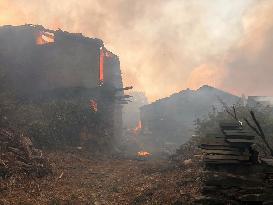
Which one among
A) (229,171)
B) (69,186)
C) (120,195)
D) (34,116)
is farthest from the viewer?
(34,116)

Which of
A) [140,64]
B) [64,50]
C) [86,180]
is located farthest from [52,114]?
[140,64]

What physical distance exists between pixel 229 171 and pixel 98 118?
68.9 feet

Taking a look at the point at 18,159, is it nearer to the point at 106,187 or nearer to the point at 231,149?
the point at 106,187

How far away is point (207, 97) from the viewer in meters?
48.4

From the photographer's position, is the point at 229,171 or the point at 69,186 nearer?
the point at 229,171

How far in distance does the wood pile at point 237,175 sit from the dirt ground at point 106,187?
5.33ft

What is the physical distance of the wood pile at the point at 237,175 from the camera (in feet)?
23.1

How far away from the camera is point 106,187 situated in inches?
529

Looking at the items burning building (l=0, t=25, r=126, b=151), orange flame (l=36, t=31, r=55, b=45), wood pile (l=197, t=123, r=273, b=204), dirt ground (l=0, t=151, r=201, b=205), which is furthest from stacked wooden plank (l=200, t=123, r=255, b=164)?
orange flame (l=36, t=31, r=55, b=45)

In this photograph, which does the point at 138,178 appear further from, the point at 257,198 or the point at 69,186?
the point at 257,198

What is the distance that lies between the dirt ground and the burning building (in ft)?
28.9

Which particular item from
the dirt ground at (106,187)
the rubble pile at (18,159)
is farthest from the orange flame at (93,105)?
the rubble pile at (18,159)

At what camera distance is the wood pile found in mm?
7043

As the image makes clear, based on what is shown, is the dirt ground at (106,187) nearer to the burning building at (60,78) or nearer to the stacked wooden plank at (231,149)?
the stacked wooden plank at (231,149)
